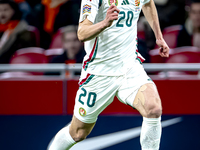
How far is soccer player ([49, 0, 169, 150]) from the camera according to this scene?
220 centimetres

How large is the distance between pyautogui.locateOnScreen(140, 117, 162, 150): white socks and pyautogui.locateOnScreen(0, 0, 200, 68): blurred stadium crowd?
171 centimetres

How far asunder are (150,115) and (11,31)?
289 centimetres

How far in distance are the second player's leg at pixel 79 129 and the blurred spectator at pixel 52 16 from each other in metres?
2.32

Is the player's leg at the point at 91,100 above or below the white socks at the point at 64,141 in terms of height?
above

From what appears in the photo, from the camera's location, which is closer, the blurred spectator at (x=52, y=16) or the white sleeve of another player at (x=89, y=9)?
the white sleeve of another player at (x=89, y=9)

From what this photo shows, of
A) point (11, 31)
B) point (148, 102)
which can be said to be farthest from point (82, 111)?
point (11, 31)

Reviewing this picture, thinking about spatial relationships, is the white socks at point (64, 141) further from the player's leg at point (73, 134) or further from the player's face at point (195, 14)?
the player's face at point (195, 14)

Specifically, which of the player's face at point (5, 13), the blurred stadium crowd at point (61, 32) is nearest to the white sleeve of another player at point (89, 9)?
the blurred stadium crowd at point (61, 32)

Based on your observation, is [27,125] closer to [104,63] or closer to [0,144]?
[0,144]

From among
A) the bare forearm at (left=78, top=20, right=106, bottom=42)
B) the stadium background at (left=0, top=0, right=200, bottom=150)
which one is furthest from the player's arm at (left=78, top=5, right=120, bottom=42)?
the stadium background at (left=0, top=0, right=200, bottom=150)

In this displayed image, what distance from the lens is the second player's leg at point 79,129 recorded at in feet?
8.14

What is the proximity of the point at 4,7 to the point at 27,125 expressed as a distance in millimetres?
1918

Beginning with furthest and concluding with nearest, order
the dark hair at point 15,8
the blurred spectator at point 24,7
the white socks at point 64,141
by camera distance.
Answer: the blurred spectator at point 24,7, the dark hair at point 15,8, the white socks at point 64,141

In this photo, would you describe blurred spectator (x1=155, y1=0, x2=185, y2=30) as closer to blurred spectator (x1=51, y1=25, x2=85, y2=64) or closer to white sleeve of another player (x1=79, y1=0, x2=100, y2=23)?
blurred spectator (x1=51, y1=25, x2=85, y2=64)
